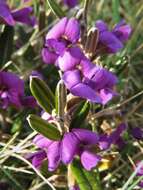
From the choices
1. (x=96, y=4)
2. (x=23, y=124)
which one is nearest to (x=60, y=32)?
(x=23, y=124)

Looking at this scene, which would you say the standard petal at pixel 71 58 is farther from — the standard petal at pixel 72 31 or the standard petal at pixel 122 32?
the standard petal at pixel 122 32

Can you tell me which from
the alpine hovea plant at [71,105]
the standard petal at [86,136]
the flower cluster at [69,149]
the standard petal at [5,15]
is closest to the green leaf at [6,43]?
the alpine hovea plant at [71,105]

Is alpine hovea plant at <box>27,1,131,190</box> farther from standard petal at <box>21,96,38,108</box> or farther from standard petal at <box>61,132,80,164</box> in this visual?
standard petal at <box>21,96,38,108</box>

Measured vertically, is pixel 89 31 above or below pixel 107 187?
above

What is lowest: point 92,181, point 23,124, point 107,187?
point 107,187

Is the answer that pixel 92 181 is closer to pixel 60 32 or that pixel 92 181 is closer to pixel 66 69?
pixel 66 69

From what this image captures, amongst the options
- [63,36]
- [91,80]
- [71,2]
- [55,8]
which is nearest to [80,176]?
[91,80]

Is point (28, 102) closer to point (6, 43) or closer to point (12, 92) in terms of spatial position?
point (12, 92)
